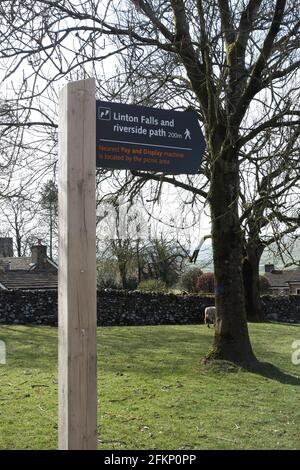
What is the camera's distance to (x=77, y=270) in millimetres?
3807

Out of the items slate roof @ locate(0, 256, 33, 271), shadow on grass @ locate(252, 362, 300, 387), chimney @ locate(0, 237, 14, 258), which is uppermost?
chimney @ locate(0, 237, 14, 258)

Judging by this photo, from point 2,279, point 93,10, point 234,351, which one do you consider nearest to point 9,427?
point 234,351

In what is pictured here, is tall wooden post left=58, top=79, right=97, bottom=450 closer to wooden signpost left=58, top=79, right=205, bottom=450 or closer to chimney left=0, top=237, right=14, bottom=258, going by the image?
wooden signpost left=58, top=79, right=205, bottom=450

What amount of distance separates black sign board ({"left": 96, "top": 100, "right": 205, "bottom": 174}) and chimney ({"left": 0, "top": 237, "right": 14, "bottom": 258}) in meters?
49.7

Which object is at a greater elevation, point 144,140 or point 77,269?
point 144,140

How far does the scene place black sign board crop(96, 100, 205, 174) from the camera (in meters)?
4.46

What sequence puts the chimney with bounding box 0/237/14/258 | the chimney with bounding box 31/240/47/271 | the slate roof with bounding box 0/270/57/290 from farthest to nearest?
the chimney with bounding box 0/237/14/258 < the chimney with bounding box 31/240/47/271 < the slate roof with bounding box 0/270/57/290

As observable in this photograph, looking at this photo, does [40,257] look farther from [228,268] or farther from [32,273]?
[228,268]

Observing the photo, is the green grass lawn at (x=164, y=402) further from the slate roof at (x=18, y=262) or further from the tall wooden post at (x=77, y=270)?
the slate roof at (x=18, y=262)

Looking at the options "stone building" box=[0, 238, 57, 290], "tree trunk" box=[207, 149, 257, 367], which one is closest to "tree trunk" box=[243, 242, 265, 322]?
"stone building" box=[0, 238, 57, 290]

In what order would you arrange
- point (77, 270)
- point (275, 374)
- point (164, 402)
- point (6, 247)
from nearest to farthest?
1. point (77, 270)
2. point (164, 402)
3. point (275, 374)
4. point (6, 247)

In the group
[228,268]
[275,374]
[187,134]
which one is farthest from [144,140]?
[275,374]

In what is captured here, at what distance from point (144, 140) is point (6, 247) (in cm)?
5287

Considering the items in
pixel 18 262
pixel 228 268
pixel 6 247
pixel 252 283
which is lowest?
pixel 252 283
